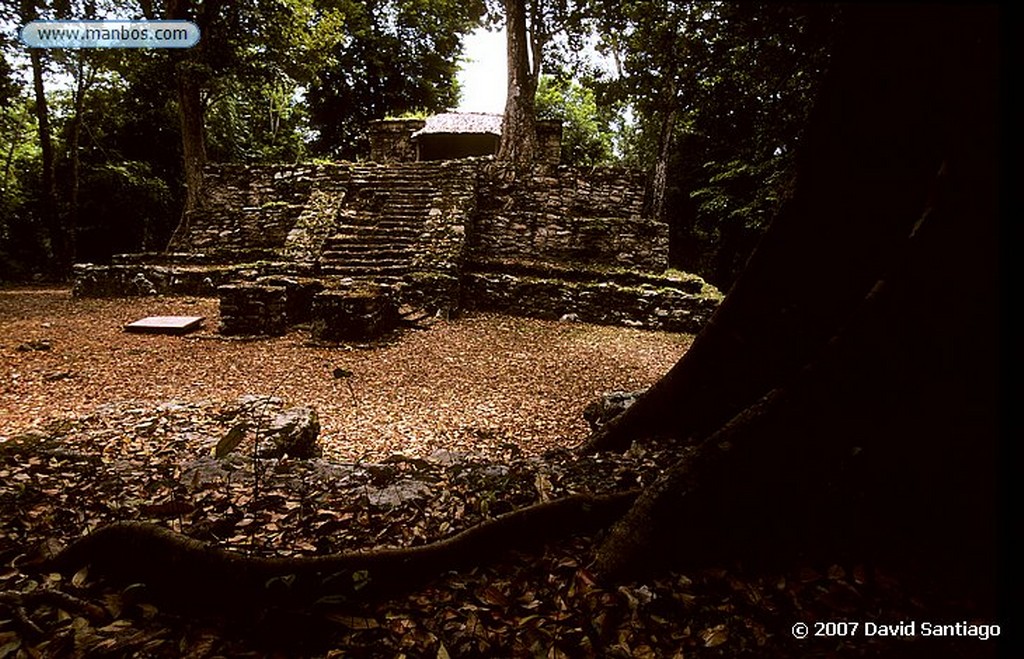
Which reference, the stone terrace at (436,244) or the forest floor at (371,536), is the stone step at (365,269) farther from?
the forest floor at (371,536)

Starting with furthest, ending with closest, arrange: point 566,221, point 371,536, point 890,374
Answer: point 566,221
point 371,536
point 890,374

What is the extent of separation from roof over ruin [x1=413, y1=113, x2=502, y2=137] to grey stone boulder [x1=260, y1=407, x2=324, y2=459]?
20.5m

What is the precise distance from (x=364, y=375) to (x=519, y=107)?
11.5 metres

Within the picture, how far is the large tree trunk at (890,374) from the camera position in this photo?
195cm

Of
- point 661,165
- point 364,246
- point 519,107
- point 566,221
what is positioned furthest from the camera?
point 661,165

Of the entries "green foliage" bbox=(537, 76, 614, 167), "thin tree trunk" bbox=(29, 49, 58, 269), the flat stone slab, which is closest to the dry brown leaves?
the flat stone slab

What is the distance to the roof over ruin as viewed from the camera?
2283 centimetres

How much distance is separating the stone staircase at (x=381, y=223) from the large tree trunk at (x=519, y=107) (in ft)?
8.60

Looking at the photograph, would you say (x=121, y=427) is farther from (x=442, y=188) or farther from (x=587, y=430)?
(x=442, y=188)

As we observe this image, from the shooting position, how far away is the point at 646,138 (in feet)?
77.5

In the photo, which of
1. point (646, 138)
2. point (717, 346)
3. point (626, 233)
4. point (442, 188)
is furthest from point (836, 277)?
point (646, 138)

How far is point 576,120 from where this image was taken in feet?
90.4

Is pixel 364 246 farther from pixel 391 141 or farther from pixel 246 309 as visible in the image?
pixel 391 141

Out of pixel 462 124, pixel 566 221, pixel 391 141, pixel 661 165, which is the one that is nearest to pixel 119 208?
pixel 391 141
